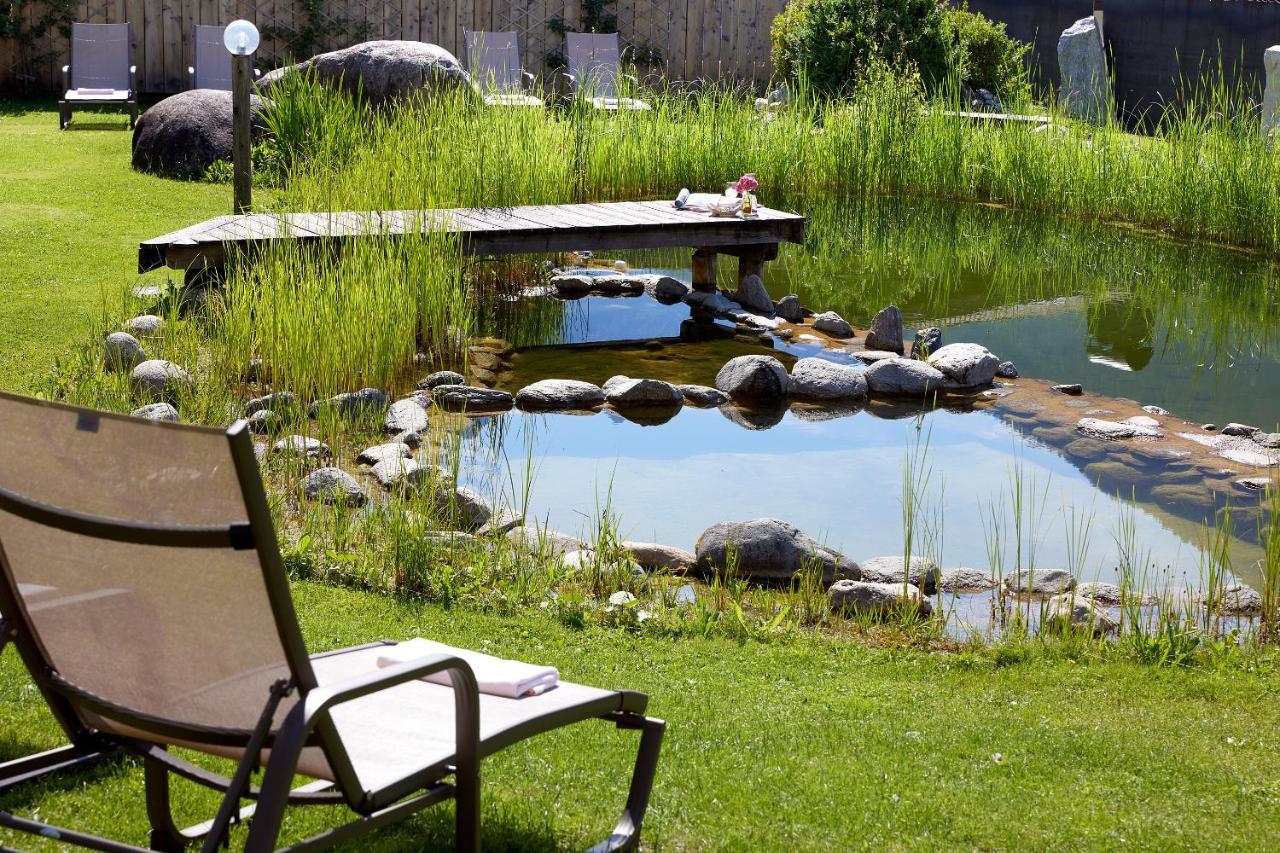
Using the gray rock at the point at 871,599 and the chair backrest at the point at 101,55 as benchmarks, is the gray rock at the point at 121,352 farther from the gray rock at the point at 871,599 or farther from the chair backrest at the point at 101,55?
the chair backrest at the point at 101,55

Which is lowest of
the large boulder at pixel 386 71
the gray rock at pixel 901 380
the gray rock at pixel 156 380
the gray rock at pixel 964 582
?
the gray rock at pixel 964 582

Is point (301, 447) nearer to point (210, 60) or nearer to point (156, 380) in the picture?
point (156, 380)

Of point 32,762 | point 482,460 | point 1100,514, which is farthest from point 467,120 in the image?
point 32,762

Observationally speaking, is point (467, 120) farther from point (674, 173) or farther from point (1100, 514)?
point (1100, 514)

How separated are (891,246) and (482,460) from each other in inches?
219

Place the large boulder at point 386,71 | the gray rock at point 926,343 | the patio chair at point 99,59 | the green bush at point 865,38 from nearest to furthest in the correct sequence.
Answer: the gray rock at point 926,343, the large boulder at point 386,71, the green bush at point 865,38, the patio chair at point 99,59

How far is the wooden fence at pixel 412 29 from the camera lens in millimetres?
15180

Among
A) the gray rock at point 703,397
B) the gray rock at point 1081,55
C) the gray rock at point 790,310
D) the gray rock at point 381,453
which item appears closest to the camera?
the gray rock at point 381,453

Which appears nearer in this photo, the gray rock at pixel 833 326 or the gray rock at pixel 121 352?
A: the gray rock at pixel 121 352

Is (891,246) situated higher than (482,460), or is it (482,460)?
(891,246)

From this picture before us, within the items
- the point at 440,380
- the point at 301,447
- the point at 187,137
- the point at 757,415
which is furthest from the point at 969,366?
the point at 187,137

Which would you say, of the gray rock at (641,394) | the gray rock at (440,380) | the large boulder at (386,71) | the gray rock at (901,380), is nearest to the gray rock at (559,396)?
the gray rock at (641,394)

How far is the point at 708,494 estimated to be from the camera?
535cm

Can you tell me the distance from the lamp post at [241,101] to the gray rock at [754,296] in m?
3.22
